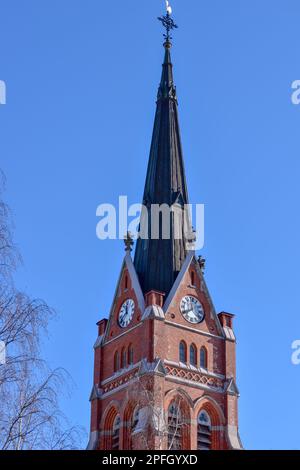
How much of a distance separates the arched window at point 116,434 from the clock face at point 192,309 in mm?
7372

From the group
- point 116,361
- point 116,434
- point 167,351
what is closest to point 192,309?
point 167,351

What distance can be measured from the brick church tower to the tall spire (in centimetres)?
9

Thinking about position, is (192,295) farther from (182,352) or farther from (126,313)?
(126,313)

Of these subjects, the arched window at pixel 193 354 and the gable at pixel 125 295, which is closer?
the arched window at pixel 193 354

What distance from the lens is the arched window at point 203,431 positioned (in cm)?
6159

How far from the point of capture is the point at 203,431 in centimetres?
6216

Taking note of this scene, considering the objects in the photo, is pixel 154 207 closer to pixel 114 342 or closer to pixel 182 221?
pixel 182 221

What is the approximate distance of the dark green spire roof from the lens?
6731 cm

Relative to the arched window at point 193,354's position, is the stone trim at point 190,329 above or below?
above

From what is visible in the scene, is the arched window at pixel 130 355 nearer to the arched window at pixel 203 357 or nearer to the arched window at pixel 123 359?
the arched window at pixel 123 359

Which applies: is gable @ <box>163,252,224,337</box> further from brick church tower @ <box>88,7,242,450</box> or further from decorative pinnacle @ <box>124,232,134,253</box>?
decorative pinnacle @ <box>124,232,134,253</box>

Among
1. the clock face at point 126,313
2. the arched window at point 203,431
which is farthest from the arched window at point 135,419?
the clock face at point 126,313

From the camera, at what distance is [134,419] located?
6162 cm
